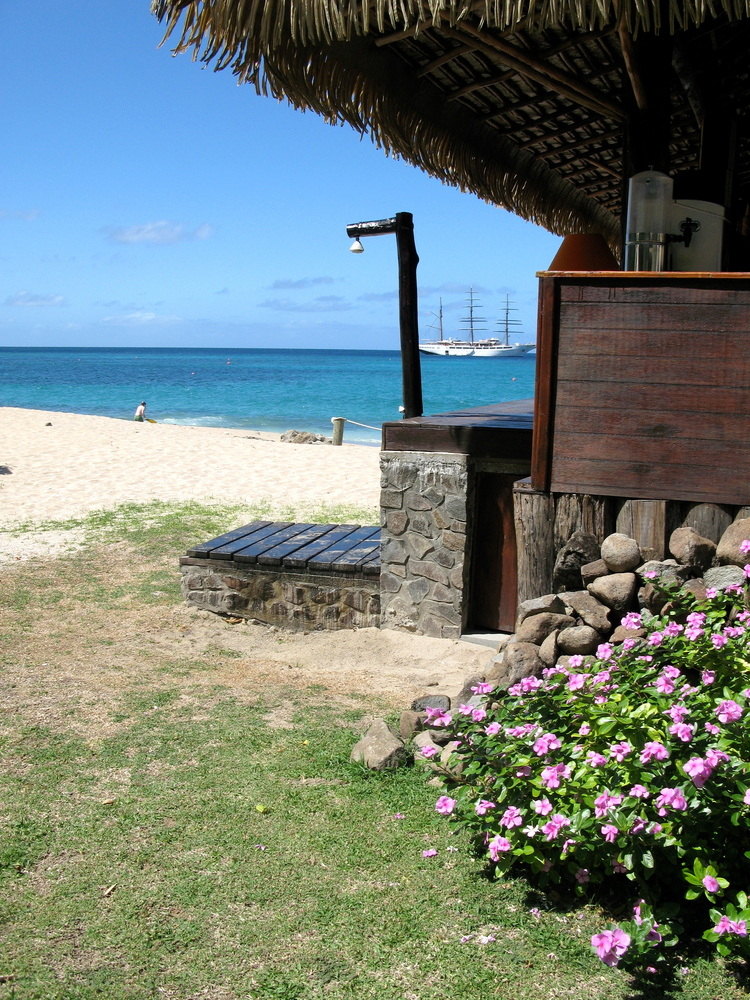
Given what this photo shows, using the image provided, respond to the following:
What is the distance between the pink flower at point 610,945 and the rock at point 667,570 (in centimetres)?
171

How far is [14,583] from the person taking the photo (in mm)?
6555

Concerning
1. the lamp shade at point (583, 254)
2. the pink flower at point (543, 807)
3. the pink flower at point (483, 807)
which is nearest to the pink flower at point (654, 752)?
the pink flower at point (543, 807)

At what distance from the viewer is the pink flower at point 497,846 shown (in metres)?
2.51

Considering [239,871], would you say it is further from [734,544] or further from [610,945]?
[734,544]

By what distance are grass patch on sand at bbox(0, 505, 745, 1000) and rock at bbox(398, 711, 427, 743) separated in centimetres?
26

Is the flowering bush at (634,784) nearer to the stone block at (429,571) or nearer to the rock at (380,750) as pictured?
the rock at (380,750)

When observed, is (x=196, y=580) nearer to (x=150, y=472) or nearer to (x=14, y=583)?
(x=14, y=583)

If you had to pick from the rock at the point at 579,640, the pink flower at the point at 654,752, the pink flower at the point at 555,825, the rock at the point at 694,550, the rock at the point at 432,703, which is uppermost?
the rock at the point at 694,550

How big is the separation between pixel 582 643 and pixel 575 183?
4990 mm

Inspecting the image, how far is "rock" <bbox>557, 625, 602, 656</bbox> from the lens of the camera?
353 cm

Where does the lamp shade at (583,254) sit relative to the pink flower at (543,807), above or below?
above

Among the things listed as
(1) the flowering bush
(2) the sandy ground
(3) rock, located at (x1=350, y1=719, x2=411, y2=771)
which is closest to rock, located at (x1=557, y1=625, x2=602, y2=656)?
(1) the flowering bush

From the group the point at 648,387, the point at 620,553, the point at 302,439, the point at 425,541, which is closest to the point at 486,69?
the point at 648,387

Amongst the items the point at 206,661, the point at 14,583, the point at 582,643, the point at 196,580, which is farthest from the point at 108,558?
the point at 582,643
